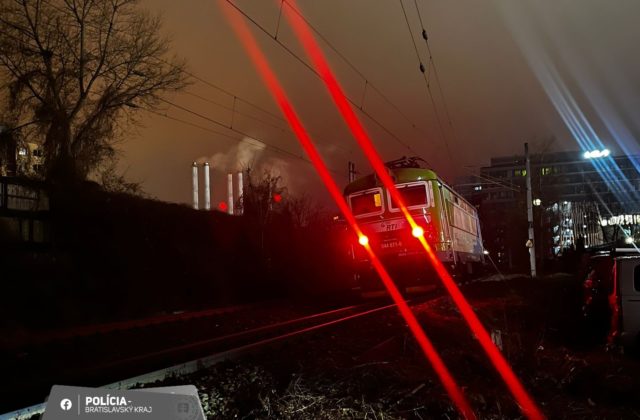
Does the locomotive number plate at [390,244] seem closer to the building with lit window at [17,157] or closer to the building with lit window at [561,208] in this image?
the building with lit window at [17,157]

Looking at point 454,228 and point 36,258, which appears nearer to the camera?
point 36,258

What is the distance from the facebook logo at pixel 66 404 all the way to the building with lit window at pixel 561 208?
33.4 meters

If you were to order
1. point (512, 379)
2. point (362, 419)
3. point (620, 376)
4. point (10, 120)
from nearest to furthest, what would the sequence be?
1. point (362, 419)
2. point (512, 379)
3. point (620, 376)
4. point (10, 120)

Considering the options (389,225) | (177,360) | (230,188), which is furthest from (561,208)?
(177,360)

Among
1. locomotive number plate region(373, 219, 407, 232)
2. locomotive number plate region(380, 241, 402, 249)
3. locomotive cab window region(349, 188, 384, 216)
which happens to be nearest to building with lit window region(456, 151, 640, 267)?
locomotive cab window region(349, 188, 384, 216)

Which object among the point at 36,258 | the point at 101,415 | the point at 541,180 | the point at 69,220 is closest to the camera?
the point at 101,415

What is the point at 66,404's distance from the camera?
1.82 meters

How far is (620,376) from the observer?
708cm

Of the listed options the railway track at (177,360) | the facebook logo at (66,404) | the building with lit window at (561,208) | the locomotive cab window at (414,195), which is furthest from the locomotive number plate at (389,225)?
the building with lit window at (561,208)

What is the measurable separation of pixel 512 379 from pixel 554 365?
4.10 ft

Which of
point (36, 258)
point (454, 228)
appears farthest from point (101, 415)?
point (454, 228)

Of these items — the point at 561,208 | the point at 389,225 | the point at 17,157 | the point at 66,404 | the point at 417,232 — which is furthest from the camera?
the point at 561,208

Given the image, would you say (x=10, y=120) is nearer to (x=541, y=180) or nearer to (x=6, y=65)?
(x=6, y=65)

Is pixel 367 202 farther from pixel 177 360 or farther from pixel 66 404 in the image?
pixel 66 404
